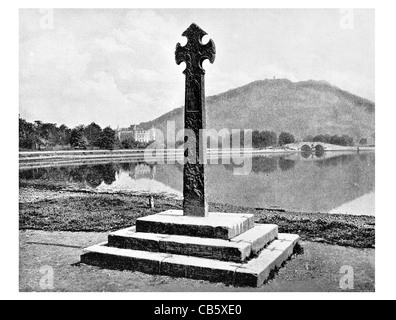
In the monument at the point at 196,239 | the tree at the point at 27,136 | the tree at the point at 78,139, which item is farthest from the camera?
the tree at the point at 78,139

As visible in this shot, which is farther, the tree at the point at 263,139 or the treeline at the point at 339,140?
the tree at the point at 263,139

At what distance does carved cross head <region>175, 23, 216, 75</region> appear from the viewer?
27.4ft

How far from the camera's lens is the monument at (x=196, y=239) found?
682 centimetres


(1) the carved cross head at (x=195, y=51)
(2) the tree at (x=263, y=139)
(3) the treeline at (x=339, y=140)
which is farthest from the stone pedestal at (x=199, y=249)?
(2) the tree at (x=263, y=139)

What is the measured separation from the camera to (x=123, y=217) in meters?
12.4

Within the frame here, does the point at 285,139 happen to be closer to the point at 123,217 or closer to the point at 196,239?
the point at 123,217

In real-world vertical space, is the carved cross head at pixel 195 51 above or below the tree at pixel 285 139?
below

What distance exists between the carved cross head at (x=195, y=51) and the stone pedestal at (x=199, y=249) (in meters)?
3.22

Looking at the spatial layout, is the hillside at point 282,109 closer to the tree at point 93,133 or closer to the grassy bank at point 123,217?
the tree at point 93,133

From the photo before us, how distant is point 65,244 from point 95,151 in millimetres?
27416

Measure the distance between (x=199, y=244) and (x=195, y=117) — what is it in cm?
277

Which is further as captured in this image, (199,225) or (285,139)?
(285,139)

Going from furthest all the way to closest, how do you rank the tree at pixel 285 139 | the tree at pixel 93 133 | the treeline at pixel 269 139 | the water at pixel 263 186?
the tree at pixel 285 139
the treeline at pixel 269 139
the tree at pixel 93 133
the water at pixel 263 186

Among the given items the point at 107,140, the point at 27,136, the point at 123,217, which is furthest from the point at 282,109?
the point at 123,217
